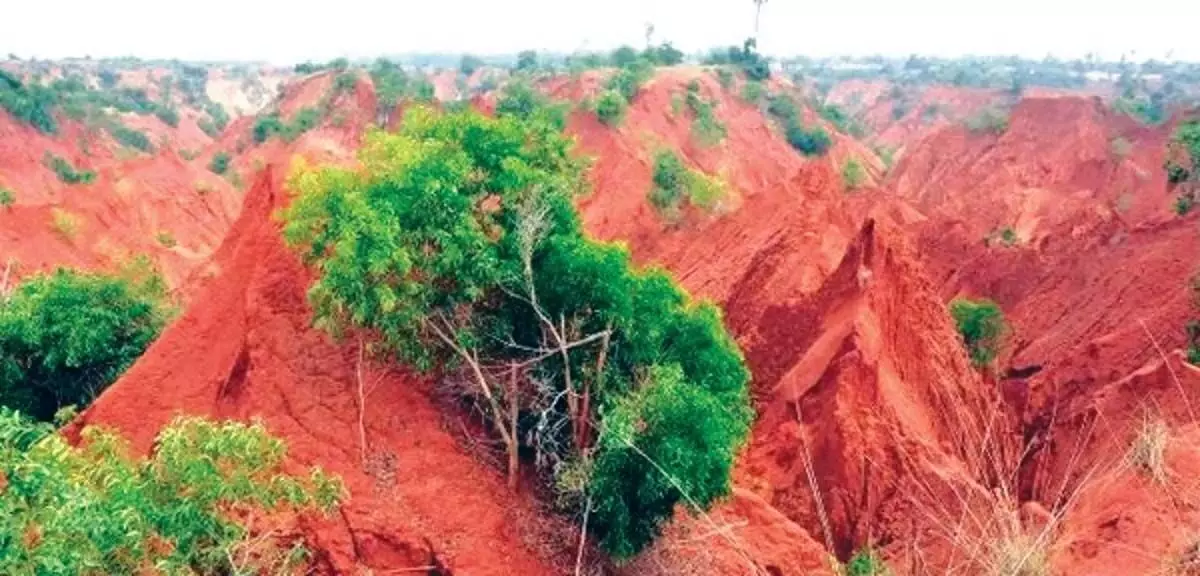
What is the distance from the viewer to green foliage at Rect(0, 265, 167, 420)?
17484 millimetres

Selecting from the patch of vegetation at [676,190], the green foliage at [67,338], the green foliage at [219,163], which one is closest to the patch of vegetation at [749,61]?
the patch of vegetation at [676,190]

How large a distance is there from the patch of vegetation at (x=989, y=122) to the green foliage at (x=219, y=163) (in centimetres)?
4309

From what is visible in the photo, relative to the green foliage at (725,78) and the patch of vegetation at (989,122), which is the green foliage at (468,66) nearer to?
the green foliage at (725,78)

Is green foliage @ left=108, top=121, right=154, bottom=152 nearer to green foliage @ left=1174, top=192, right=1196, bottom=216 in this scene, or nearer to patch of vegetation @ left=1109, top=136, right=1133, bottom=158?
patch of vegetation @ left=1109, top=136, right=1133, bottom=158

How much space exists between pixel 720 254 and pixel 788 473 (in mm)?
8399

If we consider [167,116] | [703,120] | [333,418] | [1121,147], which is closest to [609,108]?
[703,120]

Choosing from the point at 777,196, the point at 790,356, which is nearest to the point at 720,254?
the point at 777,196

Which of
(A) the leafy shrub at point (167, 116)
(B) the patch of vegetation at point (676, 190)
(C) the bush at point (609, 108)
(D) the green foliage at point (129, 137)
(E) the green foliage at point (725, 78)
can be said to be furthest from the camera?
(A) the leafy shrub at point (167, 116)

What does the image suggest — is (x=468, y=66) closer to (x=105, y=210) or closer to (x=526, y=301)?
(x=105, y=210)

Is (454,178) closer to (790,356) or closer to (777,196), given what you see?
(790,356)

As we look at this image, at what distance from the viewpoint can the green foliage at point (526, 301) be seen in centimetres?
1272

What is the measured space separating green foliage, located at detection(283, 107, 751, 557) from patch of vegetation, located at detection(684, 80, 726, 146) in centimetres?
4119

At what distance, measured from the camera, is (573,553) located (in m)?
13.7

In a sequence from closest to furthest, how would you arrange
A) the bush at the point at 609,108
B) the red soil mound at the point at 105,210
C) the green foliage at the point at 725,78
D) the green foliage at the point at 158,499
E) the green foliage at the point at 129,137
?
the green foliage at the point at 158,499, the red soil mound at the point at 105,210, the bush at the point at 609,108, the green foliage at the point at 725,78, the green foliage at the point at 129,137
